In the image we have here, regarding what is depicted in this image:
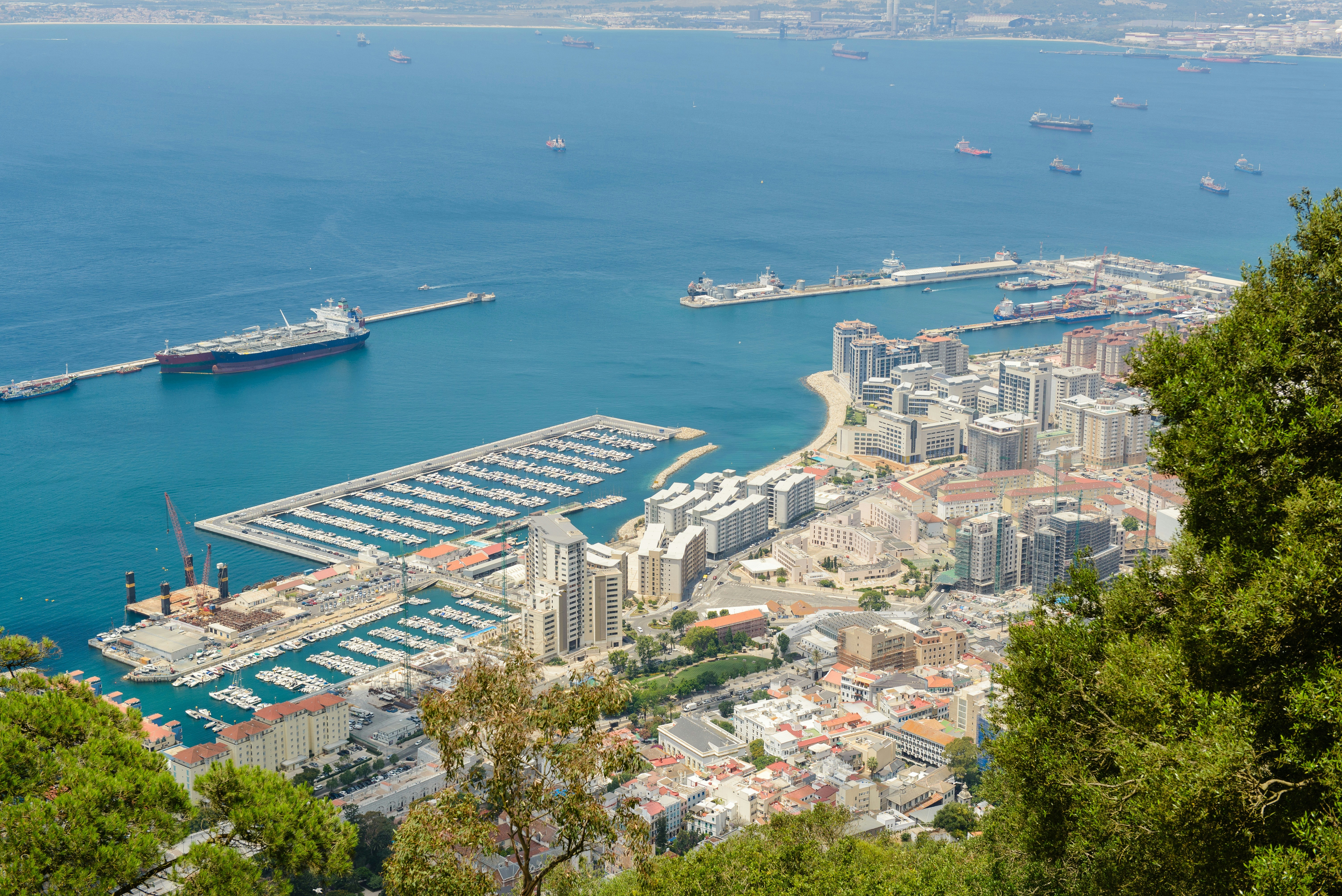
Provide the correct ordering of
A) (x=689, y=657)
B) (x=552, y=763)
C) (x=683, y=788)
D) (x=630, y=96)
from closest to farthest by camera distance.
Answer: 1. (x=552, y=763)
2. (x=683, y=788)
3. (x=689, y=657)
4. (x=630, y=96)

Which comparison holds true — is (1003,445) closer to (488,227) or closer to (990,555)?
(990,555)

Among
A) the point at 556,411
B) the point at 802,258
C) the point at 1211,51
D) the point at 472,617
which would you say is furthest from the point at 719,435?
the point at 1211,51

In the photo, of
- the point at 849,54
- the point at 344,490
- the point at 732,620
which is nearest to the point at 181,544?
the point at 344,490

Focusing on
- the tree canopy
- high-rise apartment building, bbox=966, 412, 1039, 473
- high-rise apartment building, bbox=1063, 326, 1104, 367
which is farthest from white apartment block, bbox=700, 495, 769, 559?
the tree canopy

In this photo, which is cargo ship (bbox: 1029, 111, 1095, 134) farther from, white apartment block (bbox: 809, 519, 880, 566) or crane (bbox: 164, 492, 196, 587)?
crane (bbox: 164, 492, 196, 587)

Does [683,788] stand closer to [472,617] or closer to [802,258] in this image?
[472,617]

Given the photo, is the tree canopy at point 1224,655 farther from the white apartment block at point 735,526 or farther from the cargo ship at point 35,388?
the cargo ship at point 35,388
